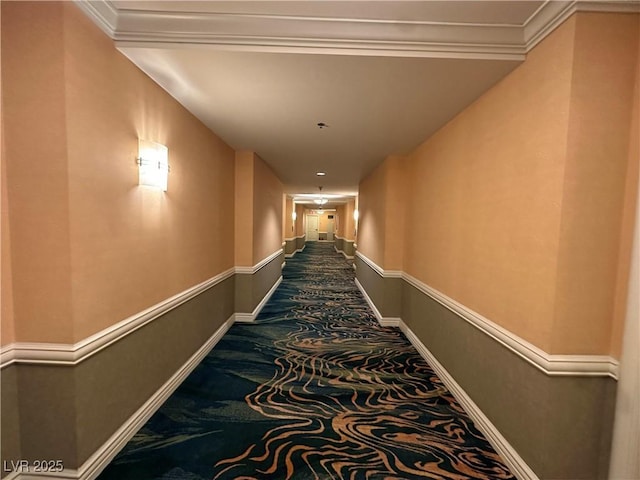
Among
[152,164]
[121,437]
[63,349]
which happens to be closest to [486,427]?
[121,437]

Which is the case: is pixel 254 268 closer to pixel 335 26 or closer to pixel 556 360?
pixel 335 26

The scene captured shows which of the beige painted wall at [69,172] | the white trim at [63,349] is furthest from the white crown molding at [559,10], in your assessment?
the white trim at [63,349]

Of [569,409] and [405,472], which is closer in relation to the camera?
[569,409]

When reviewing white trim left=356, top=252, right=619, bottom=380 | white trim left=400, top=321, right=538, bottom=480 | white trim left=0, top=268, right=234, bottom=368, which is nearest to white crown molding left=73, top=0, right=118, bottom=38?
white trim left=0, top=268, right=234, bottom=368

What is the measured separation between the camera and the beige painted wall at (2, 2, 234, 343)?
1493mm

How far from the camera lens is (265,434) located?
7.06ft

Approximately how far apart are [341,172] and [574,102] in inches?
175

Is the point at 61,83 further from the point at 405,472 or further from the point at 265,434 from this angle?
the point at 405,472

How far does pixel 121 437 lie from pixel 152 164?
187cm

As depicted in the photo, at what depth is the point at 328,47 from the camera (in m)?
1.74

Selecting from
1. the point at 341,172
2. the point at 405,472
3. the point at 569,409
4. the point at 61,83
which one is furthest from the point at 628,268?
the point at 341,172

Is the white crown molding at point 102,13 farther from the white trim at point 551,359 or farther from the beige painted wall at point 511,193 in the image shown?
the white trim at point 551,359

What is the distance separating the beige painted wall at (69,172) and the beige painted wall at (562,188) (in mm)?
2525

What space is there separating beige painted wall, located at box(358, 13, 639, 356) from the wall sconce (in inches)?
96.4
